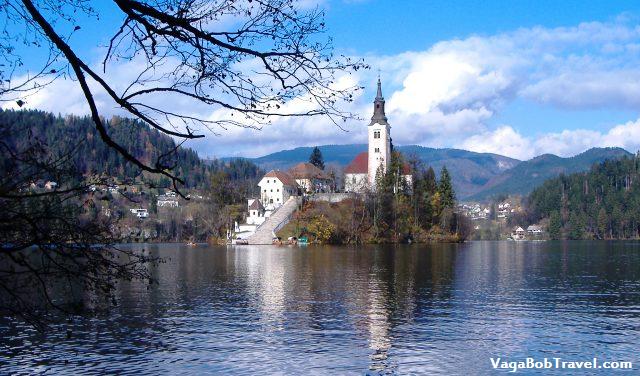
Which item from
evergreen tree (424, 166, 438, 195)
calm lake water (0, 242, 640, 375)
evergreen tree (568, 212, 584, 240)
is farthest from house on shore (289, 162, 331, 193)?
calm lake water (0, 242, 640, 375)

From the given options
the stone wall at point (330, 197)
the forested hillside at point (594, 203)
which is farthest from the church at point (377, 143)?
the forested hillside at point (594, 203)

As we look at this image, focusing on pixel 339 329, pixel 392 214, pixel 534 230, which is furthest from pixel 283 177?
pixel 339 329

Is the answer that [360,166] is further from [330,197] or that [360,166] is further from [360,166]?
[330,197]

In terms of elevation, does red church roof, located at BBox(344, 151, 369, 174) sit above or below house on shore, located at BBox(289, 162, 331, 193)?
above

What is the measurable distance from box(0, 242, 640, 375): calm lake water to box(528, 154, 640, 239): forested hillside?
133 m

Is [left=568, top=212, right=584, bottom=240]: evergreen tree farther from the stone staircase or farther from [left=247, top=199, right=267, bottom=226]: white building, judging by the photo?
[left=247, top=199, right=267, bottom=226]: white building

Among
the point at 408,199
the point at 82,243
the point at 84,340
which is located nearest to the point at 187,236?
the point at 408,199

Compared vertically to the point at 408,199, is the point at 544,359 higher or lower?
lower

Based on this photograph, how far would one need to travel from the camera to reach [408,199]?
10562cm

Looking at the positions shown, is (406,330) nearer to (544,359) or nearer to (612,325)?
(544,359)

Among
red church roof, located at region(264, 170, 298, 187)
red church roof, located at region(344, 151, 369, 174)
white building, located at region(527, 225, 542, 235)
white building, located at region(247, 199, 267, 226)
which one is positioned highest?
red church roof, located at region(344, 151, 369, 174)

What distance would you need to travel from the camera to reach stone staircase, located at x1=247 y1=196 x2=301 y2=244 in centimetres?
10050

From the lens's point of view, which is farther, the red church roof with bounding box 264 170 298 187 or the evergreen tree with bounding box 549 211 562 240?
the evergreen tree with bounding box 549 211 562 240

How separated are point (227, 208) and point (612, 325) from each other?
9285cm
